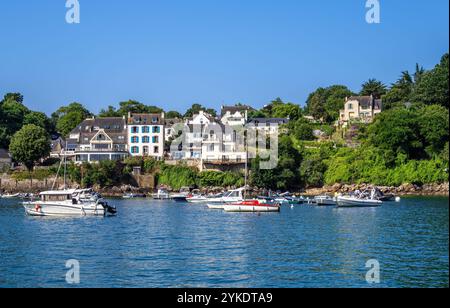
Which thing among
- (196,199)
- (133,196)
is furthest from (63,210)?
(133,196)

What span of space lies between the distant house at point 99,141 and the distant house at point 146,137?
1525 mm

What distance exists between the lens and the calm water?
27.4 m

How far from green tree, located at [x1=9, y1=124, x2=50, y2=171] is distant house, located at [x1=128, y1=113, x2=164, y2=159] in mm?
13682

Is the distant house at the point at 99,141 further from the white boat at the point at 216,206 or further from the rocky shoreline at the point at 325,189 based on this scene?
the white boat at the point at 216,206

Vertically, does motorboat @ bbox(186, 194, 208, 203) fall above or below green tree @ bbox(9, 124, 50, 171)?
below

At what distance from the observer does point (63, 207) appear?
187 ft

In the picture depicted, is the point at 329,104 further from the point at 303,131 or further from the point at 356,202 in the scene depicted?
the point at 356,202

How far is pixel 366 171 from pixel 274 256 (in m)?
61.0

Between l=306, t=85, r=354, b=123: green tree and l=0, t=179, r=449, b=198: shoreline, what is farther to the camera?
l=306, t=85, r=354, b=123: green tree

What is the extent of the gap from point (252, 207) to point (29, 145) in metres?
51.6

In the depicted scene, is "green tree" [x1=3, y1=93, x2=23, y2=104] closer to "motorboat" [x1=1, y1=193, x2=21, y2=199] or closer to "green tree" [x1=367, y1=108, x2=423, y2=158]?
"motorboat" [x1=1, y1=193, x2=21, y2=199]

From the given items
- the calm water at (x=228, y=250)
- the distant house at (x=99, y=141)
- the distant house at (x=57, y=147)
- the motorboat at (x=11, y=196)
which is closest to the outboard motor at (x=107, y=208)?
the calm water at (x=228, y=250)

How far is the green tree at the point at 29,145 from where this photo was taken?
103 meters

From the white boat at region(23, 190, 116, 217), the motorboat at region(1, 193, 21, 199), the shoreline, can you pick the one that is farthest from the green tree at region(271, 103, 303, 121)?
the white boat at region(23, 190, 116, 217)
